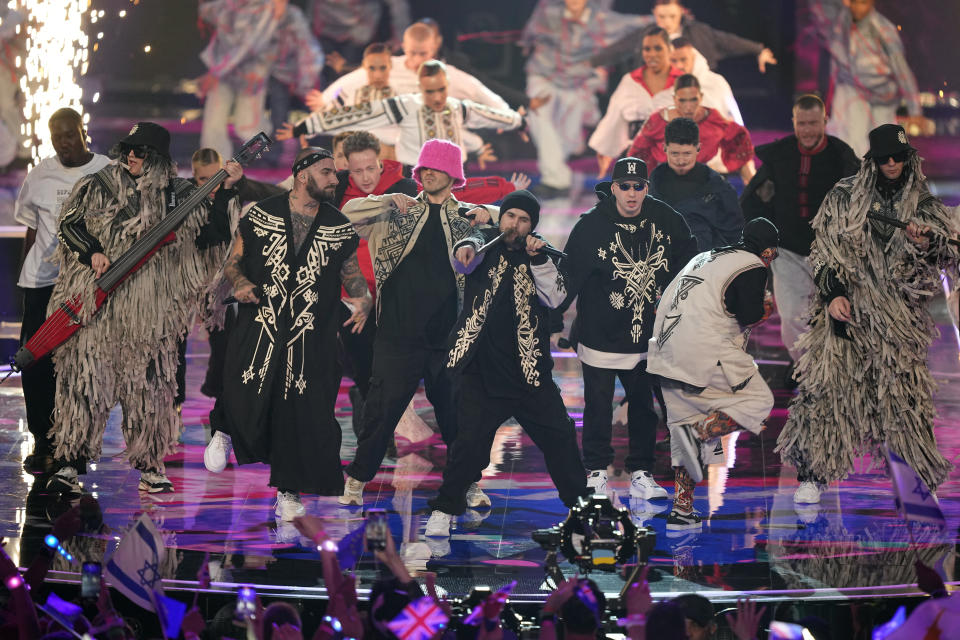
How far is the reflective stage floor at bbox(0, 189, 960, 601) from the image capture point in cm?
572

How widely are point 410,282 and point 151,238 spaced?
4.06 ft

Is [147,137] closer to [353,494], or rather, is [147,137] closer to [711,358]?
[353,494]

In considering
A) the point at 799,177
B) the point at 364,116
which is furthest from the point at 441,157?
the point at 364,116

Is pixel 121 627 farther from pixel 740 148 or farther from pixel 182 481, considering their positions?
pixel 740 148

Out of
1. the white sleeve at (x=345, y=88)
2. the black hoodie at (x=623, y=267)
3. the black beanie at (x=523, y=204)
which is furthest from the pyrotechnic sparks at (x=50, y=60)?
the black beanie at (x=523, y=204)

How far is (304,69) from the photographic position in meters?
12.8

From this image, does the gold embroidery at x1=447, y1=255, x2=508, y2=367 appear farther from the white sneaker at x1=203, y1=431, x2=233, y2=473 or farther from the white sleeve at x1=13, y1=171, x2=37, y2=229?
the white sleeve at x1=13, y1=171, x2=37, y2=229

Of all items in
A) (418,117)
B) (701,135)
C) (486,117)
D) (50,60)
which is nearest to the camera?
(701,135)

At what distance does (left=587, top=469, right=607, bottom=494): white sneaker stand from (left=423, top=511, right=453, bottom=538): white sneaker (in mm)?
815

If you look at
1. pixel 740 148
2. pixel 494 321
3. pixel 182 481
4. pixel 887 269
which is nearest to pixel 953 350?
pixel 740 148

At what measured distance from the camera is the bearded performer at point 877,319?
→ 659cm

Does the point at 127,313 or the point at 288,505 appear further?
the point at 127,313

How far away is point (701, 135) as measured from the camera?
31.7 feet

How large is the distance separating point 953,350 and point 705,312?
4784 mm
